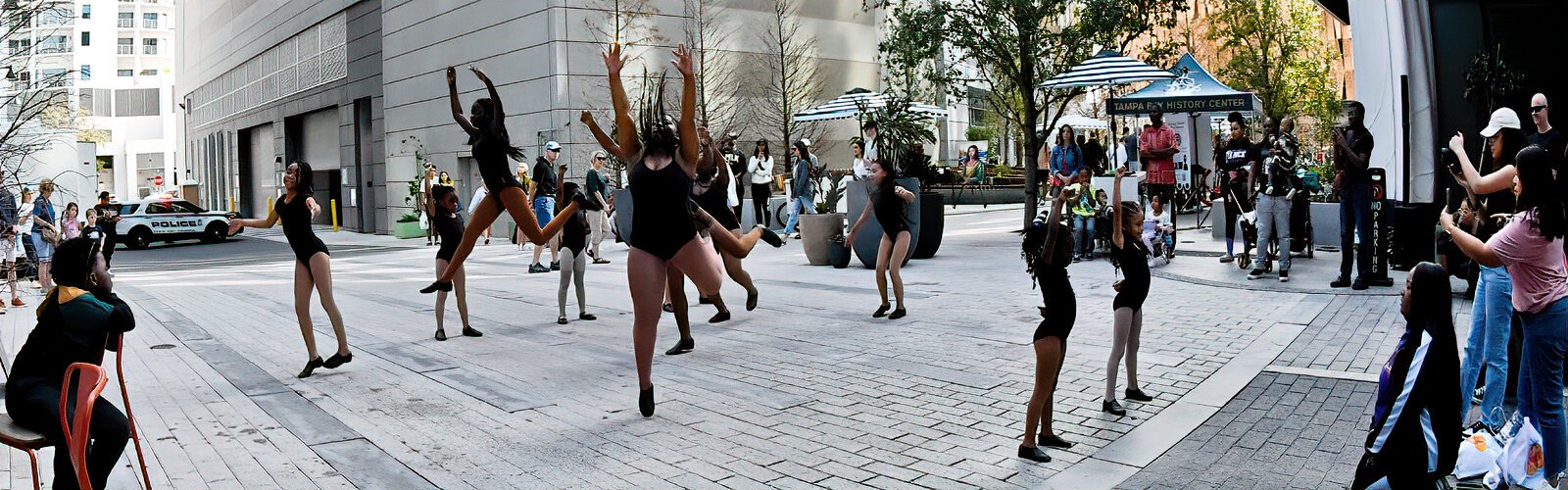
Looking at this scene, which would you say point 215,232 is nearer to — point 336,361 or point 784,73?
point 784,73

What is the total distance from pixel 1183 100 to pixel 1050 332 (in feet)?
46.6

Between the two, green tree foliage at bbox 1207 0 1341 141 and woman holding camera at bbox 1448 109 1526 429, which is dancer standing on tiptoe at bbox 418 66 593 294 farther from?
green tree foliage at bbox 1207 0 1341 141

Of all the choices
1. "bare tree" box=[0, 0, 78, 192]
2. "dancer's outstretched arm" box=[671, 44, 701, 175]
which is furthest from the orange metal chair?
"bare tree" box=[0, 0, 78, 192]

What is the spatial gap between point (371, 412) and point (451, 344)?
2796mm

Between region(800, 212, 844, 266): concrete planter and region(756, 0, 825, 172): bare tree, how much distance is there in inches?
611

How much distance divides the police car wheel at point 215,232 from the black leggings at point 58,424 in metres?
32.5

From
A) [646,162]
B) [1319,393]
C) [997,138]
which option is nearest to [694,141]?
[646,162]

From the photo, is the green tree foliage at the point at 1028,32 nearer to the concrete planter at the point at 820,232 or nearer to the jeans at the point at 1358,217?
the concrete planter at the point at 820,232

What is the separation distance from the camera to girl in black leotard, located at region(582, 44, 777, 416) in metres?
6.67

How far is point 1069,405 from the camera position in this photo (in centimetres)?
690

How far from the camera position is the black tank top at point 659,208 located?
21.9 feet

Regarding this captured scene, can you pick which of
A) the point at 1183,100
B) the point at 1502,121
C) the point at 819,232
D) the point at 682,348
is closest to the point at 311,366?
Result: the point at 682,348

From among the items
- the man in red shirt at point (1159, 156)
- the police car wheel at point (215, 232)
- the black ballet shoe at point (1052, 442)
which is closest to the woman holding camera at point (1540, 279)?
the black ballet shoe at point (1052, 442)

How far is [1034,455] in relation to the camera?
5.68 metres
